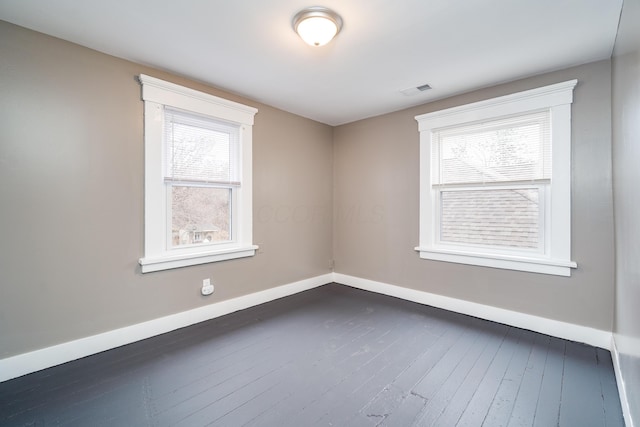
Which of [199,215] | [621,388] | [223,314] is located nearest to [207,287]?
[223,314]

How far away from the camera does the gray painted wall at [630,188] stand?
1349 millimetres

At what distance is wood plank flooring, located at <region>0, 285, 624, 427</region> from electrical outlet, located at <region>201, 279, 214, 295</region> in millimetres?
333

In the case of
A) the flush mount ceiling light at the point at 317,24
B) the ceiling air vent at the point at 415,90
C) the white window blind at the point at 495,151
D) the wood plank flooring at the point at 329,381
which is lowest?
the wood plank flooring at the point at 329,381

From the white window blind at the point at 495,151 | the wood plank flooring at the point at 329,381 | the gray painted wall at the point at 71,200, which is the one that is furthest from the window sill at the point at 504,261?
the gray painted wall at the point at 71,200

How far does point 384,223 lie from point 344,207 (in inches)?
28.4

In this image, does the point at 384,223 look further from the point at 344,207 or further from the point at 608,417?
the point at 608,417

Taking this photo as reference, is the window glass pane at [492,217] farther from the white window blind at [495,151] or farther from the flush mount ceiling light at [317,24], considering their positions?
the flush mount ceiling light at [317,24]

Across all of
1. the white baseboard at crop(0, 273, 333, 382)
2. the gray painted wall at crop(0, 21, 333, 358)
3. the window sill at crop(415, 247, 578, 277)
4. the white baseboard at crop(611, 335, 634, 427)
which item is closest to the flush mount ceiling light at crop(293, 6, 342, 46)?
the gray painted wall at crop(0, 21, 333, 358)

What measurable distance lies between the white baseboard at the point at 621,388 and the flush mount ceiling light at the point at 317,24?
9.13 feet

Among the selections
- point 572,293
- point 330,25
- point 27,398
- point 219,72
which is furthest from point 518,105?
point 27,398

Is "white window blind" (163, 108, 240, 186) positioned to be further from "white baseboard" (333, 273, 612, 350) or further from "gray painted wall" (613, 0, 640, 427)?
"gray painted wall" (613, 0, 640, 427)

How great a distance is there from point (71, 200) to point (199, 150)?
1.16m

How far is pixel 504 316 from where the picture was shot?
287 centimetres

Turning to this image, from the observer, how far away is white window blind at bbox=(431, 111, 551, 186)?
2.71 m
